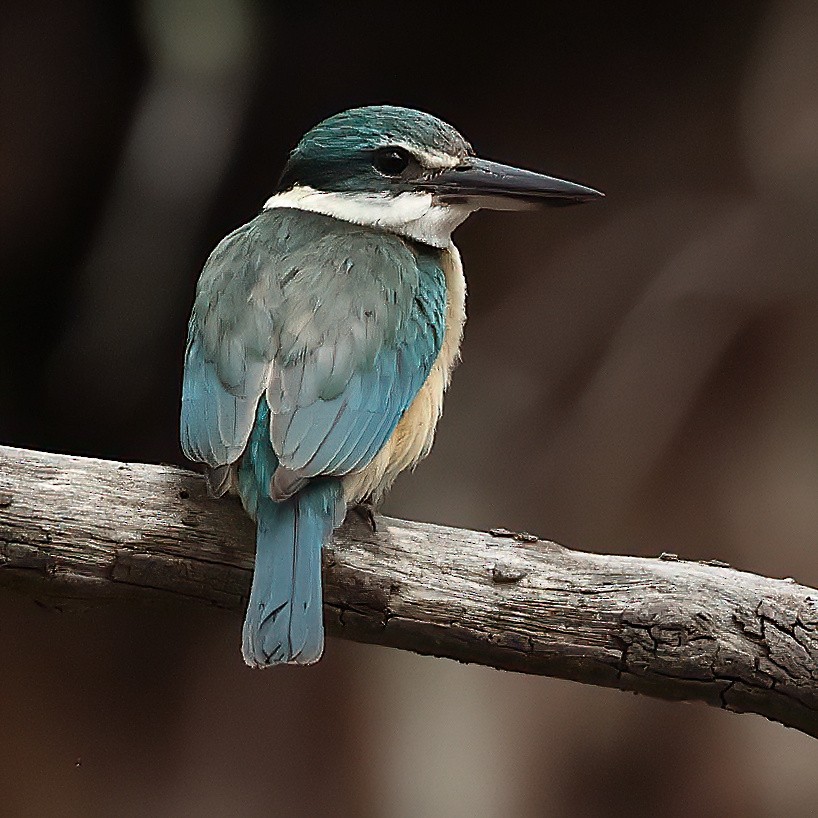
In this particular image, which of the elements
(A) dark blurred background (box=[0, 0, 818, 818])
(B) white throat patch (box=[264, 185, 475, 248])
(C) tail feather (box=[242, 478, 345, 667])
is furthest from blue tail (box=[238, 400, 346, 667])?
(A) dark blurred background (box=[0, 0, 818, 818])

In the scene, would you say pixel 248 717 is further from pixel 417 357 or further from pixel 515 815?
pixel 417 357

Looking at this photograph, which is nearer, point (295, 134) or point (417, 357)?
point (417, 357)

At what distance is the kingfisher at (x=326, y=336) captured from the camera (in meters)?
1.58

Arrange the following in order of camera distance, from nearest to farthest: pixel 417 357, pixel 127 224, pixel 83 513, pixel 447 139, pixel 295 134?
pixel 83 513
pixel 417 357
pixel 447 139
pixel 127 224
pixel 295 134

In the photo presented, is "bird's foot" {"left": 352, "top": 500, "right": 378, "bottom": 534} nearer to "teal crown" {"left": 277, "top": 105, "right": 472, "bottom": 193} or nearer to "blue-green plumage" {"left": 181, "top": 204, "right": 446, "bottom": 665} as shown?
"blue-green plumage" {"left": 181, "top": 204, "right": 446, "bottom": 665}

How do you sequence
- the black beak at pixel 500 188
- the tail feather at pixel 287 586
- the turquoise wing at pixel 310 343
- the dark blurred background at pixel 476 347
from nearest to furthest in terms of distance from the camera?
the tail feather at pixel 287 586 → the turquoise wing at pixel 310 343 → the black beak at pixel 500 188 → the dark blurred background at pixel 476 347

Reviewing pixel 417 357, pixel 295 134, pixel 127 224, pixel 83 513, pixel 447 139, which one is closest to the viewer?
pixel 83 513

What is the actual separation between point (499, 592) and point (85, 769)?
1948 millimetres

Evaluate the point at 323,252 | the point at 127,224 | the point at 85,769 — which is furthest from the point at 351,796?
the point at 323,252

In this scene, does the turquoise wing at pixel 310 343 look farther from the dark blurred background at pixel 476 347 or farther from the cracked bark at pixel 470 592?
the dark blurred background at pixel 476 347

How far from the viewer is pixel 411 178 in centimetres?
204

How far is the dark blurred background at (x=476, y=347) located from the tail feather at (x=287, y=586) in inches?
63.3

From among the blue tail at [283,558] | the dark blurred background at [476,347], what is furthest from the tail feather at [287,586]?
the dark blurred background at [476,347]

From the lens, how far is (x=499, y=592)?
1627mm
